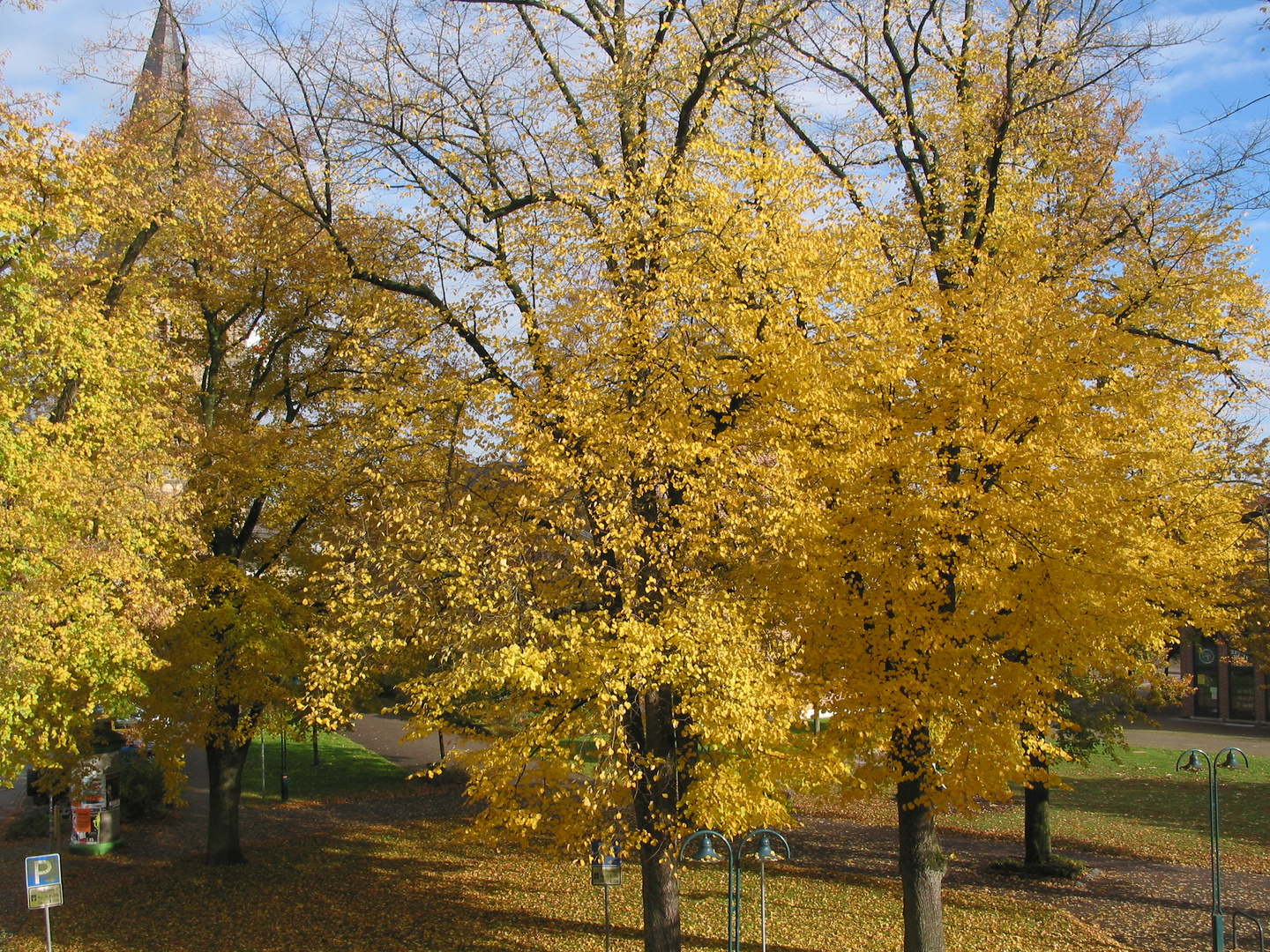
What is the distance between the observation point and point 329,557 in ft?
47.9

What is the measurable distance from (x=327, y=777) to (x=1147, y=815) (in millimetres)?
24601

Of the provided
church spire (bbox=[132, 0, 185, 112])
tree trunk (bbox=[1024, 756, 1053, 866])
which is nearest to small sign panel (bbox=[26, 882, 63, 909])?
church spire (bbox=[132, 0, 185, 112])

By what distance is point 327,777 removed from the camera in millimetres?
30438

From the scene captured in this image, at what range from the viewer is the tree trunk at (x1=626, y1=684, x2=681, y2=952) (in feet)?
34.4

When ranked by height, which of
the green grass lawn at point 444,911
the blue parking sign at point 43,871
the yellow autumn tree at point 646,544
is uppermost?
the yellow autumn tree at point 646,544

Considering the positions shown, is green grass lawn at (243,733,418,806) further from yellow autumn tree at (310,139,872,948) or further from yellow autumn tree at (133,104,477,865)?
yellow autumn tree at (310,139,872,948)

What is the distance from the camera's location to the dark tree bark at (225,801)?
1745 centimetres

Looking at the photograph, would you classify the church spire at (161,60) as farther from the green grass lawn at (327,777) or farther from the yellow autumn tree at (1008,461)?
the green grass lawn at (327,777)

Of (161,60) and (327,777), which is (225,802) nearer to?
(327,777)

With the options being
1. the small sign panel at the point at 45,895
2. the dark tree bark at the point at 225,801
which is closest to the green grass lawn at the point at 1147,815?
the dark tree bark at the point at 225,801

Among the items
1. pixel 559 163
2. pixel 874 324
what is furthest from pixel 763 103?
pixel 874 324

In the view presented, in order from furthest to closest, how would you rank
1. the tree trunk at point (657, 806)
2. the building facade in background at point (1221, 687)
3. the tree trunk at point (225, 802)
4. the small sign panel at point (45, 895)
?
the building facade in background at point (1221, 687) < the tree trunk at point (225, 802) < the small sign panel at point (45, 895) < the tree trunk at point (657, 806)

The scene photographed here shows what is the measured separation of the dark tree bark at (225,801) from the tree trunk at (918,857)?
12003 millimetres

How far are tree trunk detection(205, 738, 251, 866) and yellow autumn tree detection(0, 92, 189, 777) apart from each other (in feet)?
13.3
